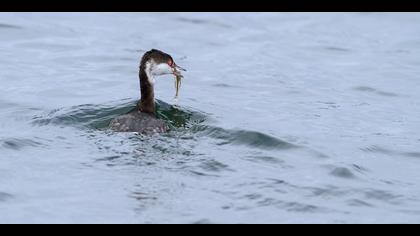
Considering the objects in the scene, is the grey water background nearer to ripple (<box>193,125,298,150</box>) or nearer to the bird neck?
ripple (<box>193,125,298,150</box>)

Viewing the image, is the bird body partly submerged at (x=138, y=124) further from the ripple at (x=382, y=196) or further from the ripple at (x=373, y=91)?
the ripple at (x=373, y=91)

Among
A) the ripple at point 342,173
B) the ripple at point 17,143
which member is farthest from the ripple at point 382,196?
the ripple at point 17,143

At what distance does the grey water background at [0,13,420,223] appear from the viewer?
415 inches

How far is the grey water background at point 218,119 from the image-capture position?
→ 10539 mm

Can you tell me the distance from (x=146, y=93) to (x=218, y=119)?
1178 millimetres

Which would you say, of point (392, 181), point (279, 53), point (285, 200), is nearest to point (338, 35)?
point (279, 53)

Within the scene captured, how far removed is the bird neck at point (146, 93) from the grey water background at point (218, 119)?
1.75ft

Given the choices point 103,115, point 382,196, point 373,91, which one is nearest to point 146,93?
point 103,115

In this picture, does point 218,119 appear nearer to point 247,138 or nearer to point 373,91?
point 247,138

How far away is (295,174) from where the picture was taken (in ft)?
38.3

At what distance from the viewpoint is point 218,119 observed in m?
14.2

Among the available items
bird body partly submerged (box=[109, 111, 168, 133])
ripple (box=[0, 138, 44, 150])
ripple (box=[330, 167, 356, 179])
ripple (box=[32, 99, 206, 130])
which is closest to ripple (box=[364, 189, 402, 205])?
ripple (box=[330, 167, 356, 179])
